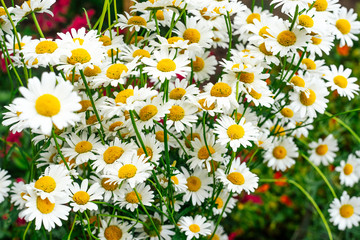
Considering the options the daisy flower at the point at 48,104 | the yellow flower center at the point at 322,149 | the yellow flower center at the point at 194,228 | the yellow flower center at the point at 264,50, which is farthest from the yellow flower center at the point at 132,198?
the yellow flower center at the point at 322,149

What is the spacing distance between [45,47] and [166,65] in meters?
0.17

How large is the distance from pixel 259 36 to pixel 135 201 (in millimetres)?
329

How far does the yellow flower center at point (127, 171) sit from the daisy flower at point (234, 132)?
133 millimetres

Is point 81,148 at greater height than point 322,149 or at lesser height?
lesser

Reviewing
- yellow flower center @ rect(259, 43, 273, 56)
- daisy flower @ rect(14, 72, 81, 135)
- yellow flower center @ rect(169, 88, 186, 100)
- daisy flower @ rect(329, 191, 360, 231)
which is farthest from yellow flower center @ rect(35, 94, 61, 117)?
daisy flower @ rect(329, 191, 360, 231)

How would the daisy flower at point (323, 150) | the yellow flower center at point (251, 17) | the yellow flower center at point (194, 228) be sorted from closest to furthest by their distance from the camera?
the yellow flower center at point (194, 228) < the yellow flower center at point (251, 17) < the daisy flower at point (323, 150)

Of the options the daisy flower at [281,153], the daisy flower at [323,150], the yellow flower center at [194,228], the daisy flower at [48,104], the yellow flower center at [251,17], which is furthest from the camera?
the daisy flower at [323,150]

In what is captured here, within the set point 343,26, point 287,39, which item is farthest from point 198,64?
point 343,26

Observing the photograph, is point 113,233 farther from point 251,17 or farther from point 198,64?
point 251,17

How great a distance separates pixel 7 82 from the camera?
4.43ft

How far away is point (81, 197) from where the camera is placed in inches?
22.4

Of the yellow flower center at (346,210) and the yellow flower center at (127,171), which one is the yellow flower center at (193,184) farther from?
the yellow flower center at (346,210)

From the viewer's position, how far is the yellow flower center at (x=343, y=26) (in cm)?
79

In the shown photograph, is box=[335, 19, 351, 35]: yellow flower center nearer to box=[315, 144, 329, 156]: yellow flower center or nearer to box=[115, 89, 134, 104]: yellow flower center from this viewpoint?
box=[315, 144, 329, 156]: yellow flower center
